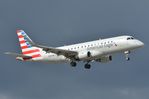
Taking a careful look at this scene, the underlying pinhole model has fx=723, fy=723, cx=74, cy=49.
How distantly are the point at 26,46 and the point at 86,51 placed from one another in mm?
24460

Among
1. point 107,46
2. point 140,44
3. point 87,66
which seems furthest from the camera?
point 87,66

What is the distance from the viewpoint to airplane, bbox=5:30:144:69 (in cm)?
14362

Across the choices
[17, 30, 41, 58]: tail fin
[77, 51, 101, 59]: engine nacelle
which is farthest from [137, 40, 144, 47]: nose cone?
[17, 30, 41, 58]: tail fin

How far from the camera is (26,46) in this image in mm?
166625

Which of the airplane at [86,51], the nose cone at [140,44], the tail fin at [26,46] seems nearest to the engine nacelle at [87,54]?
the airplane at [86,51]

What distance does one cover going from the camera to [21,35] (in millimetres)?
171625

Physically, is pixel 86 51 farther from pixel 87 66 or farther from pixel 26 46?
pixel 26 46

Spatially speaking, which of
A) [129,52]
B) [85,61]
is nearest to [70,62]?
[85,61]

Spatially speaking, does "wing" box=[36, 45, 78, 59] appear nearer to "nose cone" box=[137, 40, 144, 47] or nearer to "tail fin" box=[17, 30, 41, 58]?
"tail fin" box=[17, 30, 41, 58]

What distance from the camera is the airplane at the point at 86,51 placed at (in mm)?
143625

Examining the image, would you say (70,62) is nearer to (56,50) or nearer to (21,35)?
(56,50)

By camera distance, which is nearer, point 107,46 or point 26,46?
point 107,46

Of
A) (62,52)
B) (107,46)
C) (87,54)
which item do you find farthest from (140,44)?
(62,52)

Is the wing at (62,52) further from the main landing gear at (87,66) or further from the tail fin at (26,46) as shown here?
the tail fin at (26,46)
